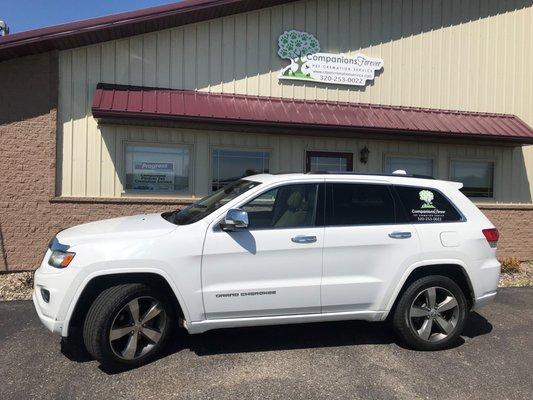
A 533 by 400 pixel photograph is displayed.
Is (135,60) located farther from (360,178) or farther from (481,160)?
(481,160)

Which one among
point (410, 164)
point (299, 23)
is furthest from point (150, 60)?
point (410, 164)

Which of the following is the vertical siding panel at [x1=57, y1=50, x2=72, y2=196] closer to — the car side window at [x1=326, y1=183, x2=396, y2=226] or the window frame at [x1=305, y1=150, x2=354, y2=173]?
the window frame at [x1=305, y1=150, x2=354, y2=173]

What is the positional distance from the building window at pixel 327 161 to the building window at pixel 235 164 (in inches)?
33.4

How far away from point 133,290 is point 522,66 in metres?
9.93

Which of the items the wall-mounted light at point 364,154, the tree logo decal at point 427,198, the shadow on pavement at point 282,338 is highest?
the wall-mounted light at point 364,154

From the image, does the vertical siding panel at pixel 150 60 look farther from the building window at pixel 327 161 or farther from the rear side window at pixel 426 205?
the rear side window at pixel 426 205

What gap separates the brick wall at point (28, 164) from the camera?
7.93 m

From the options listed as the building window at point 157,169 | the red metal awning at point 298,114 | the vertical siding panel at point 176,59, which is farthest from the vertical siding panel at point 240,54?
the building window at point 157,169

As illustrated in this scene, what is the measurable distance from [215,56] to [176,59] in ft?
2.39

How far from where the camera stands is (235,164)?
29.8 feet

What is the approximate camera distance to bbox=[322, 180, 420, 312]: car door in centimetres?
465

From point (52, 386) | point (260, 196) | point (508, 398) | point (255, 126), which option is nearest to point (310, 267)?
point (260, 196)

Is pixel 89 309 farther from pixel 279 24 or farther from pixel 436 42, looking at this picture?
pixel 436 42

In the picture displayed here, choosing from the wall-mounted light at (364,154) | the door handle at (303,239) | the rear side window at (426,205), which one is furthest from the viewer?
the wall-mounted light at (364,154)
